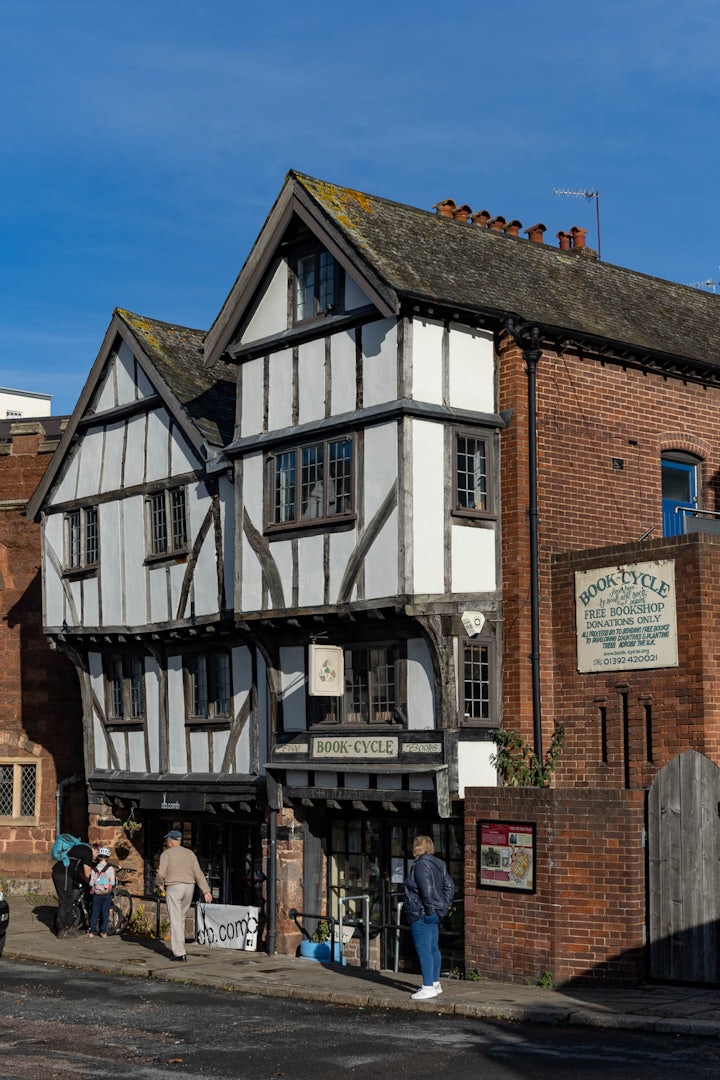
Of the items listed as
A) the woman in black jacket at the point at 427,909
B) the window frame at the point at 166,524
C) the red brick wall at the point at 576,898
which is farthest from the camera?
the window frame at the point at 166,524

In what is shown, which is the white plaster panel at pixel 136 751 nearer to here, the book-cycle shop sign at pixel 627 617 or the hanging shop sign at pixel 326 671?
the hanging shop sign at pixel 326 671

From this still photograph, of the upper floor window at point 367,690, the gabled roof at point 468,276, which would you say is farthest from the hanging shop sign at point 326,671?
the gabled roof at point 468,276

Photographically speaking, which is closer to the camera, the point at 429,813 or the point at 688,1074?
the point at 688,1074

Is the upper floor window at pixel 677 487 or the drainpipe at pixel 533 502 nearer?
the drainpipe at pixel 533 502

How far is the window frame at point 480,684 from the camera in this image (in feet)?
60.3

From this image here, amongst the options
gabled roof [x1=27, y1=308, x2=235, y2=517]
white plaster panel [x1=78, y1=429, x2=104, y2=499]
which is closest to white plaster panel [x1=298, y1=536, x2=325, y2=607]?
gabled roof [x1=27, y1=308, x2=235, y2=517]

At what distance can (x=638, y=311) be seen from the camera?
72.3 feet

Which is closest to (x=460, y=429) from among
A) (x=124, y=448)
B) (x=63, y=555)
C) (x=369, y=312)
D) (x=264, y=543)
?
(x=369, y=312)

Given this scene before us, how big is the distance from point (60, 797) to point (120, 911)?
547cm

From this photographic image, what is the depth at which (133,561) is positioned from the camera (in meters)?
23.8

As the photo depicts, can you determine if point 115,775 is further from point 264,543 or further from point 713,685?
point 713,685

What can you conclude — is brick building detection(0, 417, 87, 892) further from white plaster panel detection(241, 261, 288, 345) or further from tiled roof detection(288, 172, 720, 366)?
tiled roof detection(288, 172, 720, 366)

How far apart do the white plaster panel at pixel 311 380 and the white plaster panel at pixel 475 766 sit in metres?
Answer: 4.91

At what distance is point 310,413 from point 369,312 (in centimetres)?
177
